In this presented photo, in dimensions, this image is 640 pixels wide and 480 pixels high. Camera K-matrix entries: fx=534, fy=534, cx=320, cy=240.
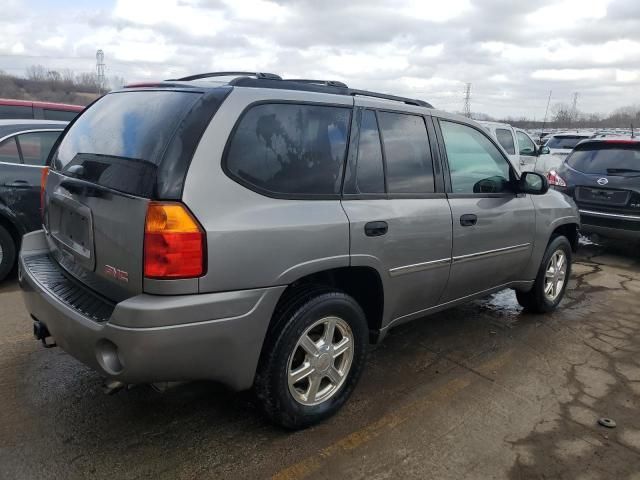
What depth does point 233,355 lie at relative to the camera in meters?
2.46

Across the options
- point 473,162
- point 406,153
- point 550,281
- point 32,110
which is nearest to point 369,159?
point 406,153

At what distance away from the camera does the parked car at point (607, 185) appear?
22.5ft

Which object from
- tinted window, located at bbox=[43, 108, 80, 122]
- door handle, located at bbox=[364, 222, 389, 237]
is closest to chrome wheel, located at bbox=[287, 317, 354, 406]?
door handle, located at bbox=[364, 222, 389, 237]

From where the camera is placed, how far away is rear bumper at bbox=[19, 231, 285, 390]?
2.24 m

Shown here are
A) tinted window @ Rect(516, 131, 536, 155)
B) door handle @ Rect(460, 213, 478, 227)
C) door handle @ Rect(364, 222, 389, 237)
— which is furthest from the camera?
tinted window @ Rect(516, 131, 536, 155)

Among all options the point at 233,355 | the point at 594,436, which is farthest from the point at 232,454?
the point at 594,436

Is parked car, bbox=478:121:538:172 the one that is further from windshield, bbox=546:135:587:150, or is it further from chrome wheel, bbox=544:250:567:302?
chrome wheel, bbox=544:250:567:302

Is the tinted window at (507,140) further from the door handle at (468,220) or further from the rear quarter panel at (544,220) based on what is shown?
the door handle at (468,220)

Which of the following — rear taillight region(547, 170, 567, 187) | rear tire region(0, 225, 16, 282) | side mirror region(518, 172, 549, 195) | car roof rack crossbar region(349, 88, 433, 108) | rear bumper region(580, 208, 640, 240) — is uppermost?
car roof rack crossbar region(349, 88, 433, 108)

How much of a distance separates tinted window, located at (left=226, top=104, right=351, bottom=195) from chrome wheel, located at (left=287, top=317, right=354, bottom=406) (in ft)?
2.43

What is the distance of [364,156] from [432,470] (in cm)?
169

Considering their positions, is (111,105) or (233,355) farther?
(111,105)

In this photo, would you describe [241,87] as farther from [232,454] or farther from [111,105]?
[232,454]

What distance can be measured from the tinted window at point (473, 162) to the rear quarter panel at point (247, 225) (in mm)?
1327
